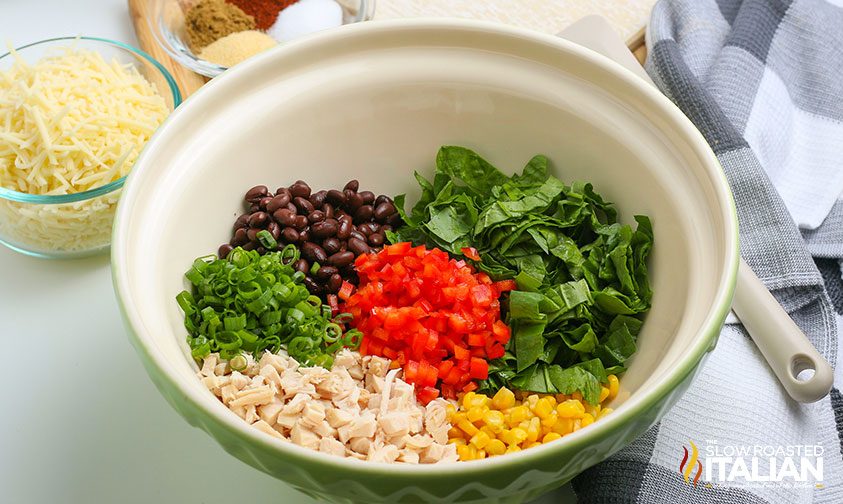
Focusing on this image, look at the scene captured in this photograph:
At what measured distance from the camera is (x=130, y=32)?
90.2 inches

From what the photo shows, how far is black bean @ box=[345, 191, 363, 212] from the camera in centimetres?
174

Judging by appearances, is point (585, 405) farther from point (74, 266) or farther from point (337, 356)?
point (74, 266)

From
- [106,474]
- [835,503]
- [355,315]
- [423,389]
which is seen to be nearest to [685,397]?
[835,503]

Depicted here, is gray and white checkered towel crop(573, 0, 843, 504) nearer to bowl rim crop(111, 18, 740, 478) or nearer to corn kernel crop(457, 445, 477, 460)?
corn kernel crop(457, 445, 477, 460)

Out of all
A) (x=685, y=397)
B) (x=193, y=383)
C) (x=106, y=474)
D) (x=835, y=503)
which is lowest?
(x=106, y=474)

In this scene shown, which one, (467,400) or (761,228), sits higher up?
(761,228)

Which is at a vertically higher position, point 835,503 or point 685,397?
point 685,397

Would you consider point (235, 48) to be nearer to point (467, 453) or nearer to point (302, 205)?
point (302, 205)

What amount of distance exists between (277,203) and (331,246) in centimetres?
14

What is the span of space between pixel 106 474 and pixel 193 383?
0.43m

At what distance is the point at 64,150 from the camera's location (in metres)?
1.73

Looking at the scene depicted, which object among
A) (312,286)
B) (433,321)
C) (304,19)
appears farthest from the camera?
(304,19)

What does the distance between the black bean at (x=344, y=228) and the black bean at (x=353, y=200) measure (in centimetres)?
4

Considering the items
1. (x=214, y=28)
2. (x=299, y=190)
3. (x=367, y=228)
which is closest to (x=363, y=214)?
Answer: (x=367, y=228)
